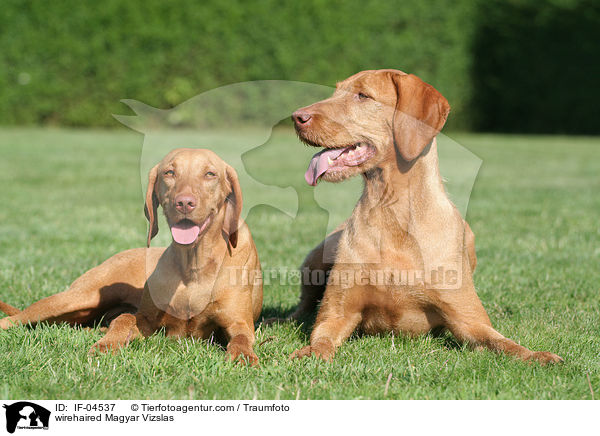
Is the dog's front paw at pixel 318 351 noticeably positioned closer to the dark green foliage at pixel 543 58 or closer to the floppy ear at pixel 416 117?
the floppy ear at pixel 416 117

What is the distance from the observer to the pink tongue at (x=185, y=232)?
3668mm

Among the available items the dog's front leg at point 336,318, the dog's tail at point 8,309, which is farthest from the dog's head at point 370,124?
the dog's tail at point 8,309

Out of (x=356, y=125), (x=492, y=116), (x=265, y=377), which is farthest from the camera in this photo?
(x=492, y=116)

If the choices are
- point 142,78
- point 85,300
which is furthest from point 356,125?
point 142,78

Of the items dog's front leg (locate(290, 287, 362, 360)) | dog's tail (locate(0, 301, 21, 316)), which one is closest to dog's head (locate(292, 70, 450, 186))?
dog's front leg (locate(290, 287, 362, 360))

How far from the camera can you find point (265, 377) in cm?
320

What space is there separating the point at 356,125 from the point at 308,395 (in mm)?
1593

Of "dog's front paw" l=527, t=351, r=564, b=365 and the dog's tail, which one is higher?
"dog's front paw" l=527, t=351, r=564, b=365

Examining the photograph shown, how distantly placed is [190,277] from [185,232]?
349 millimetres

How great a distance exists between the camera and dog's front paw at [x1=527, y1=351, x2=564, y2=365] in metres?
3.39

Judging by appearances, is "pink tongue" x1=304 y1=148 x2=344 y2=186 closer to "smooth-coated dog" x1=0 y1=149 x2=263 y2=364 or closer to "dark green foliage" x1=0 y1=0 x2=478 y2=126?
"smooth-coated dog" x1=0 y1=149 x2=263 y2=364

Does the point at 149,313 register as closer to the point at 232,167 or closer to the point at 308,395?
the point at 232,167
